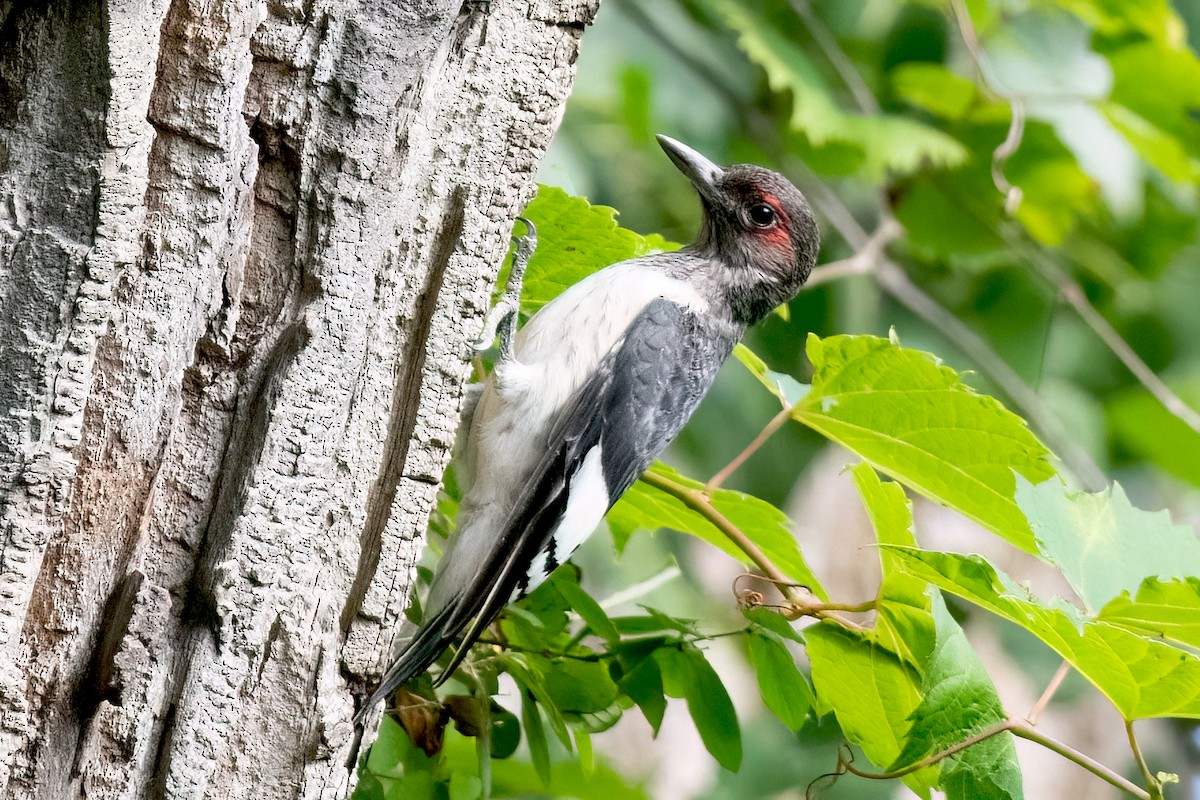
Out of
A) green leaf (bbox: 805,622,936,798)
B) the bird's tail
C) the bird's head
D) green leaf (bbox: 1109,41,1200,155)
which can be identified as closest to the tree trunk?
the bird's tail

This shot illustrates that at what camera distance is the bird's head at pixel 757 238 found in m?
2.75

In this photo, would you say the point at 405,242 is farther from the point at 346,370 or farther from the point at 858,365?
the point at 858,365

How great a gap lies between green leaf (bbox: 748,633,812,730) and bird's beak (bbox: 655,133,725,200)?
50.5 inches

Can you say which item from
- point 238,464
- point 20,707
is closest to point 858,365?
point 238,464

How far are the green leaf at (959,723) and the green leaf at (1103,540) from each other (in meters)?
0.21

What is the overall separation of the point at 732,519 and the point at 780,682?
29 cm

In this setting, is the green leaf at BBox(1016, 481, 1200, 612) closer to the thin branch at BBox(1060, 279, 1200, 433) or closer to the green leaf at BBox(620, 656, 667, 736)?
the green leaf at BBox(620, 656, 667, 736)

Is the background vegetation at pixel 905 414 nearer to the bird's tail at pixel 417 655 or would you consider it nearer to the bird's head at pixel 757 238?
the bird's tail at pixel 417 655

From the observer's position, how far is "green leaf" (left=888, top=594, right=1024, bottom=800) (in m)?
1.52

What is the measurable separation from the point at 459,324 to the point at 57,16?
626 mm

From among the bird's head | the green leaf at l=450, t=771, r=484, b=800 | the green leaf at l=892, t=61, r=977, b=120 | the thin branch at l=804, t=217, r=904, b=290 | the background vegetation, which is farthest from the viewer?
the green leaf at l=892, t=61, r=977, b=120

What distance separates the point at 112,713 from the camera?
135 centimetres

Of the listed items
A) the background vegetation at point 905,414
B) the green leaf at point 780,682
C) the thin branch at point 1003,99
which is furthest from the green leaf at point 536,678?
the thin branch at point 1003,99

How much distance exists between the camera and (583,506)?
219 centimetres
